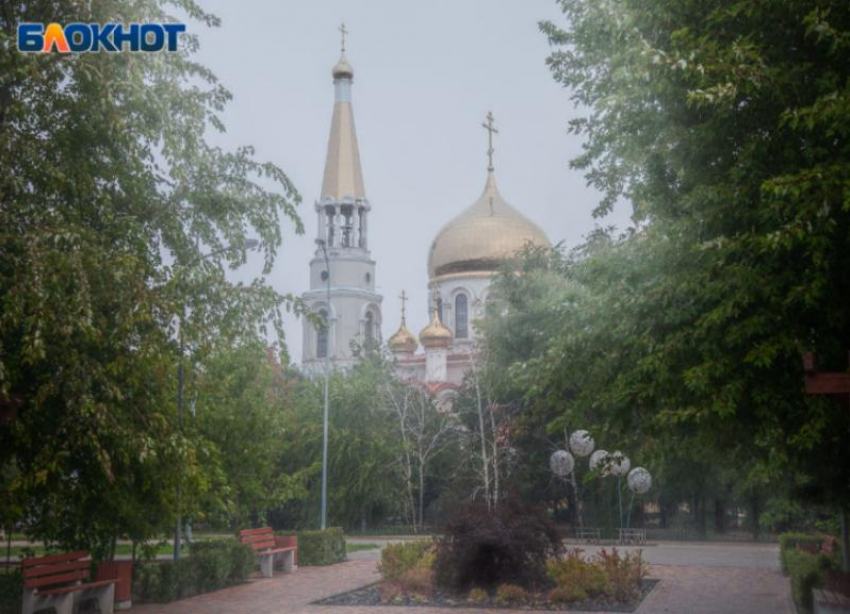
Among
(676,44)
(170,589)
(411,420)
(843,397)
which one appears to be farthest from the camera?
(411,420)

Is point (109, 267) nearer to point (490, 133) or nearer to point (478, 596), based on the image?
point (478, 596)

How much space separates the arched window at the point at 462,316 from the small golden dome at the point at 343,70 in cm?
1593

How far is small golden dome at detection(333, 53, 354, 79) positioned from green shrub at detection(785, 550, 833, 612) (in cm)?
5075

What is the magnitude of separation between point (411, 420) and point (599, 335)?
26.6 m

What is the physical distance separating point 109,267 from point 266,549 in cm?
1166

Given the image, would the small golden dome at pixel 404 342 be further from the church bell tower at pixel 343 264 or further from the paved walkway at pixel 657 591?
the paved walkway at pixel 657 591

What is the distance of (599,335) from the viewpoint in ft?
34.4

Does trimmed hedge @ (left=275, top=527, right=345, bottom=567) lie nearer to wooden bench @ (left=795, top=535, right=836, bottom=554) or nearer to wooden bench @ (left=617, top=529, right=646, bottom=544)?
wooden bench @ (left=795, top=535, right=836, bottom=554)

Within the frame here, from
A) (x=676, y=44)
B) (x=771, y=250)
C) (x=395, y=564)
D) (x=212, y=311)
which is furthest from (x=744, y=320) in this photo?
(x=395, y=564)

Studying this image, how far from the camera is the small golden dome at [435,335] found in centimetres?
5200

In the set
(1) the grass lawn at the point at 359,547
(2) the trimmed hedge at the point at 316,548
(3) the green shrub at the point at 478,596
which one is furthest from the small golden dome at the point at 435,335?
(3) the green shrub at the point at 478,596

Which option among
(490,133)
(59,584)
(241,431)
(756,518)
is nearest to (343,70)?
(490,133)

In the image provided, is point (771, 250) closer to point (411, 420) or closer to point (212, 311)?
point (212, 311)

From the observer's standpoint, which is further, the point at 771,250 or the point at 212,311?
the point at 212,311
